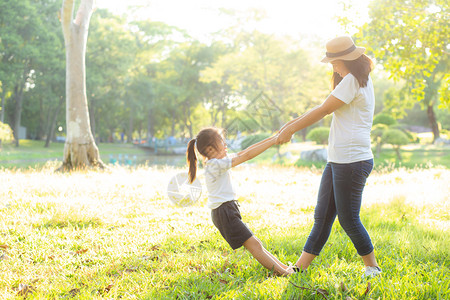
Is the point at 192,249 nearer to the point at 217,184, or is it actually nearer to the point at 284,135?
the point at 217,184

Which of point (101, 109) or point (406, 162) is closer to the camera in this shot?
point (406, 162)

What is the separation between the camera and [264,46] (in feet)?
78.0

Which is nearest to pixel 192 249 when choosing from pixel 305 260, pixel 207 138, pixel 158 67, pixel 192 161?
pixel 192 161

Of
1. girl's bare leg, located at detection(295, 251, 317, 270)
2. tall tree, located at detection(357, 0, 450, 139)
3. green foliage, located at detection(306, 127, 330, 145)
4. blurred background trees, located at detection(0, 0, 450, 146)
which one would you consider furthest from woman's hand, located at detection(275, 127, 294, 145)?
green foliage, located at detection(306, 127, 330, 145)

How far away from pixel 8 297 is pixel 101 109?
4084 cm

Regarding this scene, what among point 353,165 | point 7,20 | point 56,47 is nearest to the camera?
point 353,165

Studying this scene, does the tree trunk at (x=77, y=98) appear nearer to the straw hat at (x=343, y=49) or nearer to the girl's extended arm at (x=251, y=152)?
the girl's extended arm at (x=251, y=152)

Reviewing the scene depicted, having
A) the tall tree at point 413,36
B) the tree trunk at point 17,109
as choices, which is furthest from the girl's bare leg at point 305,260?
the tree trunk at point 17,109

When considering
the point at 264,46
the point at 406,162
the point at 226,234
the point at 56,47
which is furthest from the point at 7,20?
the point at 226,234

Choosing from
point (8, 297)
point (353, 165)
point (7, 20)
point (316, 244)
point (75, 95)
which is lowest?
point (8, 297)

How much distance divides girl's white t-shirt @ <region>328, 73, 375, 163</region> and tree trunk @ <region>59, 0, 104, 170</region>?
929cm

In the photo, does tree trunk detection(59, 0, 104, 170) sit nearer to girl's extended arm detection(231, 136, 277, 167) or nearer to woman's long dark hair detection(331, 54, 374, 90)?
girl's extended arm detection(231, 136, 277, 167)

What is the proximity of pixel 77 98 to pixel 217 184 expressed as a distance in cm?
938

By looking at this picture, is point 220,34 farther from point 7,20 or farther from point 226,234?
point 226,234
